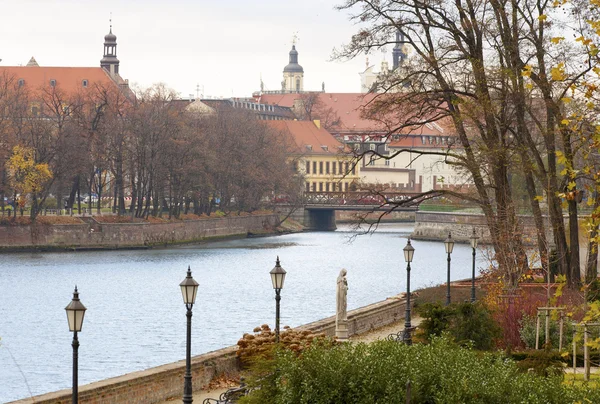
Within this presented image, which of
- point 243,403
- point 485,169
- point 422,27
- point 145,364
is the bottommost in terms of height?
point 145,364

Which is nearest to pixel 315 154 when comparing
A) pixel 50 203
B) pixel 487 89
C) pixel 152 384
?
pixel 50 203

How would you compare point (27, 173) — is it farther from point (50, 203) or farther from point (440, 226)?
point (440, 226)

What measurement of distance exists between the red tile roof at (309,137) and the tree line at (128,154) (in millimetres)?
37212

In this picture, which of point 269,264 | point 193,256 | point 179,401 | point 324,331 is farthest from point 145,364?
point 193,256

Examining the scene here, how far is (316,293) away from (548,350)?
100 feet

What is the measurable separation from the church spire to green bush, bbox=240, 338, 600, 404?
378 ft

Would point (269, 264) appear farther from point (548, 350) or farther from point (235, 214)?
point (548, 350)

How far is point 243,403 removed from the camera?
13.3 metres

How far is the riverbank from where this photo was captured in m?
67.8

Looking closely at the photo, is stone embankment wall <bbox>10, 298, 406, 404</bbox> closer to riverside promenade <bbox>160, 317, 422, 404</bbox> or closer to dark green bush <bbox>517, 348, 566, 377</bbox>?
riverside promenade <bbox>160, 317, 422, 404</bbox>

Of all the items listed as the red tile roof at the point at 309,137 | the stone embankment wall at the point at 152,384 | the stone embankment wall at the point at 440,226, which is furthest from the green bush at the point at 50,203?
the stone embankment wall at the point at 152,384

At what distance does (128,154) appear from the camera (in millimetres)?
75500

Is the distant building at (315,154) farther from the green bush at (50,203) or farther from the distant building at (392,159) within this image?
the green bush at (50,203)

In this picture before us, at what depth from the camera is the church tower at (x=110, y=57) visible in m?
126
